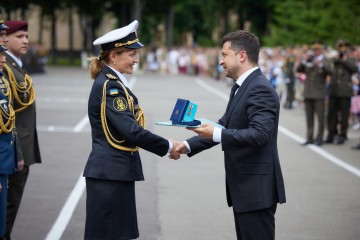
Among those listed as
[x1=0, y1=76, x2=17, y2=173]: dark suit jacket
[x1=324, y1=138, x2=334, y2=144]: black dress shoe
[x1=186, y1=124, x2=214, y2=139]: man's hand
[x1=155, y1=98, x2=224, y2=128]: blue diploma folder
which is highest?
[x1=155, y1=98, x2=224, y2=128]: blue diploma folder

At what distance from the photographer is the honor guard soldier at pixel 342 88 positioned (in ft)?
52.2

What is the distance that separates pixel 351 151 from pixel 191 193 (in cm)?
553

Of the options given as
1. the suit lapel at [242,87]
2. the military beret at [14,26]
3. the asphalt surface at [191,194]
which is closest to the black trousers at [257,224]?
the suit lapel at [242,87]

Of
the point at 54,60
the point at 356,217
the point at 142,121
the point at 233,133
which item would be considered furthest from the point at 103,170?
the point at 54,60

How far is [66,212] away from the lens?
28.5 feet

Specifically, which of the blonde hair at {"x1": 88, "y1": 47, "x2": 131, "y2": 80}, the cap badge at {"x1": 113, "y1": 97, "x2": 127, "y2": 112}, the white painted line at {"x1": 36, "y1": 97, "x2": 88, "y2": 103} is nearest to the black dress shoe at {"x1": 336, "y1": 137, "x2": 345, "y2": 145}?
the blonde hair at {"x1": 88, "y1": 47, "x2": 131, "y2": 80}

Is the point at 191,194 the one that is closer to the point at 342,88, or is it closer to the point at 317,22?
the point at 342,88

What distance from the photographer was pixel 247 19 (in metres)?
71.5

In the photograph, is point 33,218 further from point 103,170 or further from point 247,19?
point 247,19

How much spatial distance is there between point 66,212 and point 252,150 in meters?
3.87

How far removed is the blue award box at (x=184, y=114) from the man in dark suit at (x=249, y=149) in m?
0.11

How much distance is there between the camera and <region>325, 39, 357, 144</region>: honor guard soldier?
627 inches

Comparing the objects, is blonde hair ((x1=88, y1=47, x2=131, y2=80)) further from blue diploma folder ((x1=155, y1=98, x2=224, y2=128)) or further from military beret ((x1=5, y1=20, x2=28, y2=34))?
military beret ((x1=5, y1=20, x2=28, y2=34))

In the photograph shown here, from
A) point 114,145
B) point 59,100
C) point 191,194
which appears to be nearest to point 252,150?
point 114,145
